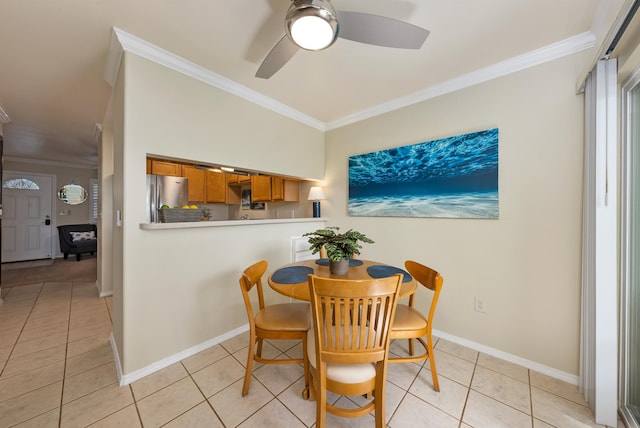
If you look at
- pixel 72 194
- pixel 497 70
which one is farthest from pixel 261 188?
pixel 72 194

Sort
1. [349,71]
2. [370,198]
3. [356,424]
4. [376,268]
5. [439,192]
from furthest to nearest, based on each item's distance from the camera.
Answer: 1. [370,198]
2. [439,192]
3. [349,71]
4. [376,268]
5. [356,424]

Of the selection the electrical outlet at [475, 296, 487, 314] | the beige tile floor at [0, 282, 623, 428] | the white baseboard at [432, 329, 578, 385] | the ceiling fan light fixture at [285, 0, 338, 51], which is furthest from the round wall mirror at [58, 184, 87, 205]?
the electrical outlet at [475, 296, 487, 314]

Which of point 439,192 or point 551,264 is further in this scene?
point 439,192

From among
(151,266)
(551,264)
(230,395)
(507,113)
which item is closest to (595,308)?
(551,264)

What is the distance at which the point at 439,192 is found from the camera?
2.32m

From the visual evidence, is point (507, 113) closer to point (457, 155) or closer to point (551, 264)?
point (457, 155)

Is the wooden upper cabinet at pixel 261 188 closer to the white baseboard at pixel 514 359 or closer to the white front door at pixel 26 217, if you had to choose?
the white baseboard at pixel 514 359

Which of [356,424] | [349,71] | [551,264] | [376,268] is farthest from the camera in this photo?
[349,71]

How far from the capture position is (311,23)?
1181mm

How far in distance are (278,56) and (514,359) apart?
2.92 m

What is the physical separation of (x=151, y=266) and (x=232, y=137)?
1346 mm

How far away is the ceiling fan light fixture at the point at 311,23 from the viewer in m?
1.15

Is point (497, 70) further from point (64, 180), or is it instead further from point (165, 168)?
point (64, 180)

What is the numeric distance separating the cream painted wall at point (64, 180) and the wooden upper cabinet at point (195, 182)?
15.6 feet
